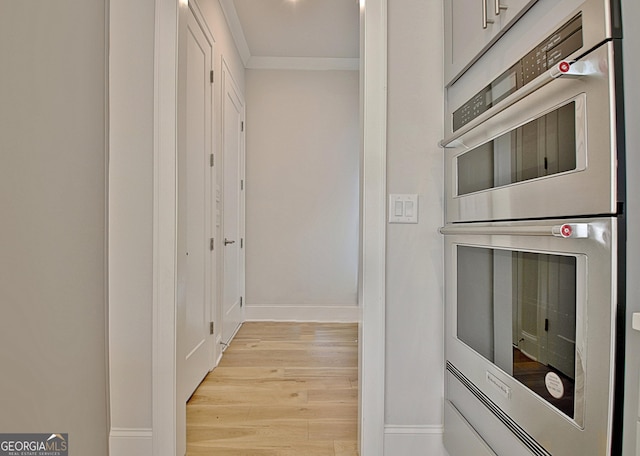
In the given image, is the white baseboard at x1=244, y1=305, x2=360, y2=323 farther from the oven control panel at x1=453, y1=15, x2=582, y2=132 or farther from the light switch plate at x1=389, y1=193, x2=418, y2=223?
the oven control panel at x1=453, y1=15, x2=582, y2=132

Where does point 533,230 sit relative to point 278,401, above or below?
above

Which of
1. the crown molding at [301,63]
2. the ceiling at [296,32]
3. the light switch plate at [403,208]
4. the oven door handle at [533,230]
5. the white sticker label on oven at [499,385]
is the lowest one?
the white sticker label on oven at [499,385]

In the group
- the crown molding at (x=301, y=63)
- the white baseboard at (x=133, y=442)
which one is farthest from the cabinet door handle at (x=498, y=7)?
the crown molding at (x=301, y=63)

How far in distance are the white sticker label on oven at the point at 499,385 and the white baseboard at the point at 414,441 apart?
56cm

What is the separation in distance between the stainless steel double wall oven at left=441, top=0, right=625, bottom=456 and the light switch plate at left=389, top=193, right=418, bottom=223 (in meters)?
0.19

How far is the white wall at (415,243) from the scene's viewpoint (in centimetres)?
160

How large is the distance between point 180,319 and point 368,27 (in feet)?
4.69

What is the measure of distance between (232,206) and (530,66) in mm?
2927

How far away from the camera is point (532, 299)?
39.1 inches

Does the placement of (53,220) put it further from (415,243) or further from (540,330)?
(415,243)

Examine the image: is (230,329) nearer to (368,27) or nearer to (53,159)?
(368,27)

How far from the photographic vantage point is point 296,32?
3.65m

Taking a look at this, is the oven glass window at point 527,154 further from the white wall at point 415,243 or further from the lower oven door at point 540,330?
the white wall at point 415,243

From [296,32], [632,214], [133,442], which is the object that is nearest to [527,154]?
[632,214]
